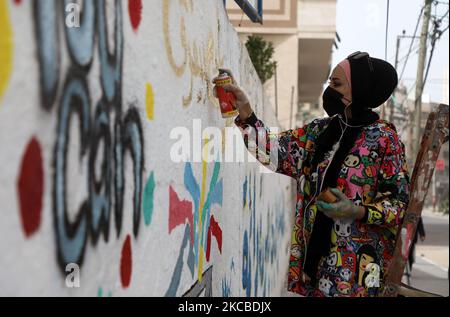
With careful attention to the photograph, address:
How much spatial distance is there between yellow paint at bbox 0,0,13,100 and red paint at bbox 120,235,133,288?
66cm

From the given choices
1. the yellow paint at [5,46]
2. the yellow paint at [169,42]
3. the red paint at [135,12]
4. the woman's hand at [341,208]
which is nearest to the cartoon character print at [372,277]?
the woman's hand at [341,208]

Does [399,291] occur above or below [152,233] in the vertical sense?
below

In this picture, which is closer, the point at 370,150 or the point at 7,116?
the point at 7,116

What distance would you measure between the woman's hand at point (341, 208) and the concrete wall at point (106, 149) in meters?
0.48

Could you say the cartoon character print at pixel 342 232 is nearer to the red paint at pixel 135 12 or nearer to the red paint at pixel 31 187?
the red paint at pixel 135 12

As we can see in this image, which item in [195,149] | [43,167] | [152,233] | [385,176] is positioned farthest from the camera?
[385,176]

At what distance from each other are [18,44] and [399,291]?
79.4 inches

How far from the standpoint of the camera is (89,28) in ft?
4.44

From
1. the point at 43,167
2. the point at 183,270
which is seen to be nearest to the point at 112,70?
the point at 43,167

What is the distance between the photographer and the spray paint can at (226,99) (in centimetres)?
277

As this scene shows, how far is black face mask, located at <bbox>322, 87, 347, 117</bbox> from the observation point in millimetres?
2662

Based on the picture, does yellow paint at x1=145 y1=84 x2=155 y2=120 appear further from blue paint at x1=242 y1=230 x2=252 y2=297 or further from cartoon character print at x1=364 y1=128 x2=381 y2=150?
blue paint at x1=242 y1=230 x2=252 y2=297

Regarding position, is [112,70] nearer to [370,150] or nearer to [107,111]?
[107,111]
